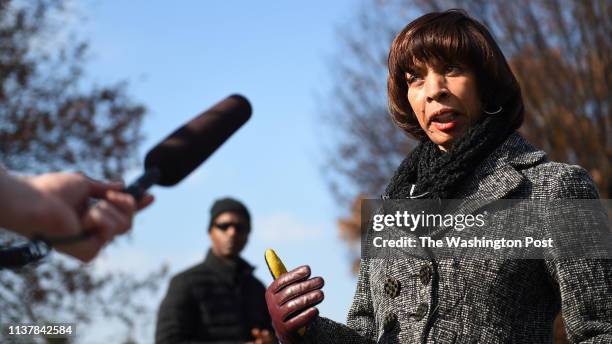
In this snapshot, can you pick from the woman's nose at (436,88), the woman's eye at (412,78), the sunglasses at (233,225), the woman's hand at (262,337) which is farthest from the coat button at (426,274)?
the sunglasses at (233,225)

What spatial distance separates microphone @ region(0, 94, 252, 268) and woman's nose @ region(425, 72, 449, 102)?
3.02ft

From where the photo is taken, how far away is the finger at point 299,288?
2979mm

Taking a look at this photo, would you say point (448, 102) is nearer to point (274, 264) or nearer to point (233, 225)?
point (274, 264)

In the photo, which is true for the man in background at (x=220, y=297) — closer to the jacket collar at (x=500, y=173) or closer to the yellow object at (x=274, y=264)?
the yellow object at (x=274, y=264)

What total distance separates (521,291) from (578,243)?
0.21m

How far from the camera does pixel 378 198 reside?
341 cm

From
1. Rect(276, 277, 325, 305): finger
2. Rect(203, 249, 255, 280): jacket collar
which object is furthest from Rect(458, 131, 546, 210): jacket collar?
Rect(203, 249, 255, 280): jacket collar

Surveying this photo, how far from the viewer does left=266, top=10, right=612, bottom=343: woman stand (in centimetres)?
293

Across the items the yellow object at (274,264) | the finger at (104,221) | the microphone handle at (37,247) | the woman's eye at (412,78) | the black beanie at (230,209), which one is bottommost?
the microphone handle at (37,247)

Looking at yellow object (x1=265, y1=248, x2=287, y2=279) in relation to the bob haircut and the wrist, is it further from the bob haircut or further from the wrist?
the wrist

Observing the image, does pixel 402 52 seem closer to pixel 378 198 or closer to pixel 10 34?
pixel 378 198

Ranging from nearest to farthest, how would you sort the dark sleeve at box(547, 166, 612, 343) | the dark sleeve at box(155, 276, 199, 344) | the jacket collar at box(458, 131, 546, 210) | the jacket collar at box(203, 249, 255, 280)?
the dark sleeve at box(547, 166, 612, 343), the jacket collar at box(458, 131, 546, 210), the dark sleeve at box(155, 276, 199, 344), the jacket collar at box(203, 249, 255, 280)

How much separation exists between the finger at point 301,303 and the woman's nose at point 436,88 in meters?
0.71

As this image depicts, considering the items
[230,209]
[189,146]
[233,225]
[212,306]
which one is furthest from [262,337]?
[189,146]
